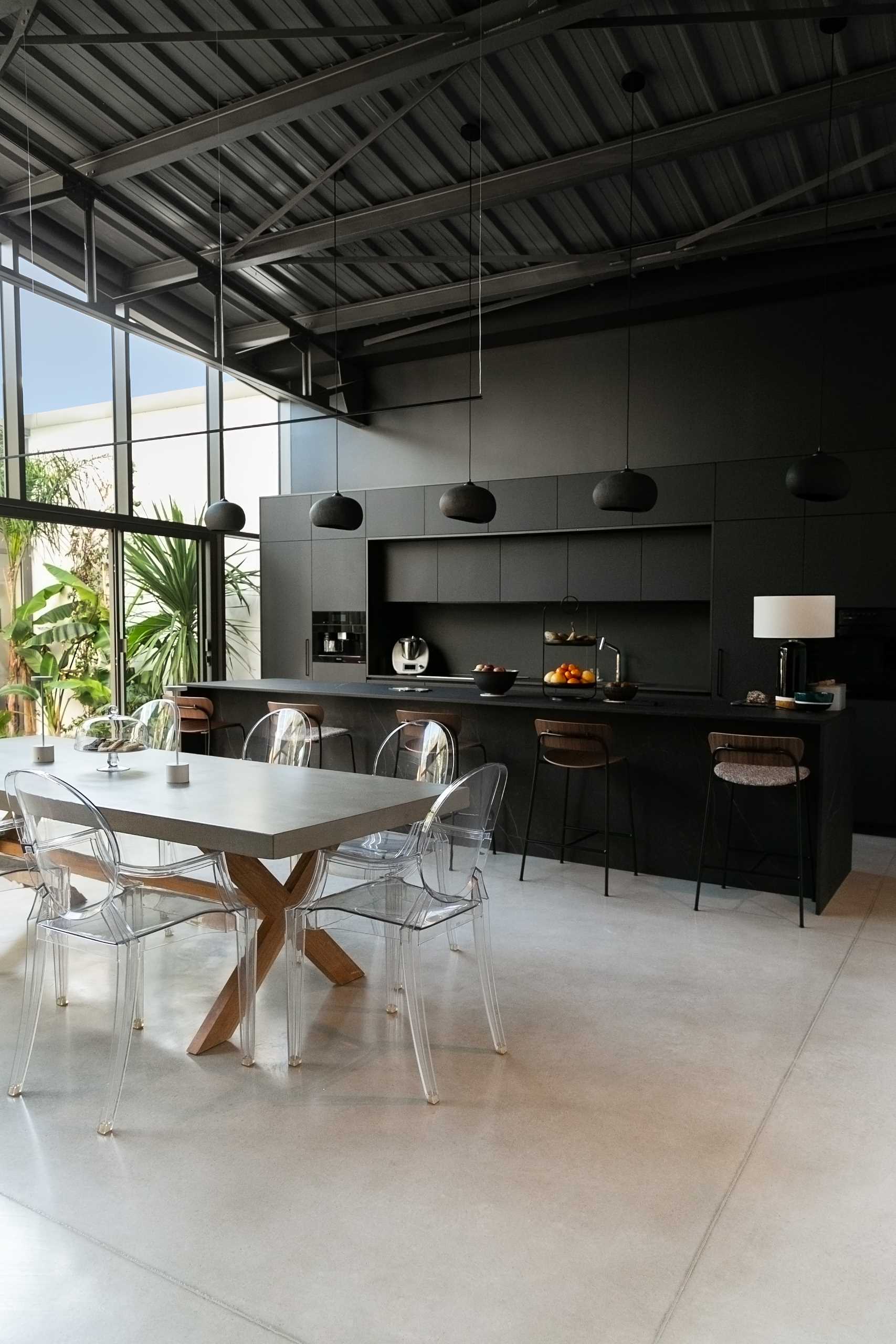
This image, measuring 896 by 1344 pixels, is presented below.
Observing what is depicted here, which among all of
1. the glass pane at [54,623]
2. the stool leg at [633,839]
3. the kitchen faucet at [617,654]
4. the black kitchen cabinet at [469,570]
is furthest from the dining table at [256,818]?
the black kitchen cabinet at [469,570]

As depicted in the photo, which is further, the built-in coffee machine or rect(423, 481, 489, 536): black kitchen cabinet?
the built-in coffee machine

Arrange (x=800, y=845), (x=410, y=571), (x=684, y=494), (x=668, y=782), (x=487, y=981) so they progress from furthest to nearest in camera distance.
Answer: (x=410, y=571), (x=684, y=494), (x=668, y=782), (x=800, y=845), (x=487, y=981)

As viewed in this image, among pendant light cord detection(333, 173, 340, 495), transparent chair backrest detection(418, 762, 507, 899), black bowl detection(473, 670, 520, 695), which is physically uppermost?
pendant light cord detection(333, 173, 340, 495)

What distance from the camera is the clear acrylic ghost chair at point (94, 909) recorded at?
255 centimetres

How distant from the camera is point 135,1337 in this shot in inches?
67.0

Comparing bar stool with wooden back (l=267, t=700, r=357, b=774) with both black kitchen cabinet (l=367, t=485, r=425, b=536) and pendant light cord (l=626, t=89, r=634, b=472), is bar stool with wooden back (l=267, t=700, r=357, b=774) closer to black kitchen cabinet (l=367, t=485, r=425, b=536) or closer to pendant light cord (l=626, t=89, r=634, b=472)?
pendant light cord (l=626, t=89, r=634, b=472)

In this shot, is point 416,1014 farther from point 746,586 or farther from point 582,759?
point 746,586

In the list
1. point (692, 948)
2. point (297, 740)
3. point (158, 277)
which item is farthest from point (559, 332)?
point (692, 948)

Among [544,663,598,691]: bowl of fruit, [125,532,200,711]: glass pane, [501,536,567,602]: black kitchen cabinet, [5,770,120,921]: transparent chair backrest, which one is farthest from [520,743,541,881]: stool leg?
[125,532,200,711]: glass pane

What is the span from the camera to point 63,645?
6.79 m

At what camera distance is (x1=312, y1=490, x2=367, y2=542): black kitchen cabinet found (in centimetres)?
801

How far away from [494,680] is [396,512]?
2793mm

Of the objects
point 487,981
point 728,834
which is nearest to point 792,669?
point 728,834

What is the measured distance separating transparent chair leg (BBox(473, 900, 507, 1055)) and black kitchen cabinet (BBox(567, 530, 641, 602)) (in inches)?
169
